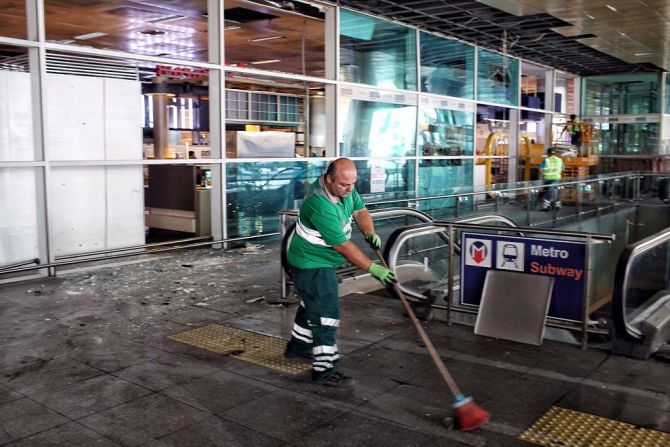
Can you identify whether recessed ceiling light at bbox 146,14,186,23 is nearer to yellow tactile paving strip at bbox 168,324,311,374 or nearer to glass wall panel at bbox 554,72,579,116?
yellow tactile paving strip at bbox 168,324,311,374

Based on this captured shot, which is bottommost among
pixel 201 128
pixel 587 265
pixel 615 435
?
pixel 615 435

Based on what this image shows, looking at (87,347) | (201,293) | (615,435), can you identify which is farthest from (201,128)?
(615,435)

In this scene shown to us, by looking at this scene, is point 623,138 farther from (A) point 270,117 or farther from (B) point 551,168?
(A) point 270,117

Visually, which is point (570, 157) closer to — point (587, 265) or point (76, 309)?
point (587, 265)

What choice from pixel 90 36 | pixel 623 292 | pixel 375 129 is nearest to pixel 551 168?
pixel 375 129

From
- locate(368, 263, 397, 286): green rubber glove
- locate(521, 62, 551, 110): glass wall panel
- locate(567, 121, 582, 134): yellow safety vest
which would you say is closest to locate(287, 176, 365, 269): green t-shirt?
locate(368, 263, 397, 286): green rubber glove

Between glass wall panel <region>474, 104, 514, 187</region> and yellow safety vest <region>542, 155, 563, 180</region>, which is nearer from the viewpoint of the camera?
yellow safety vest <region>542, 155, 563, 180</region>

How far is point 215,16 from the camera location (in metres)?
9.59

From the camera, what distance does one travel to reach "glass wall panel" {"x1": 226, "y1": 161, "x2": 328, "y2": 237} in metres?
10.3

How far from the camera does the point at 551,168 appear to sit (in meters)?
15.5

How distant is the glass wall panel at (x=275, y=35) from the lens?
11.3 metres

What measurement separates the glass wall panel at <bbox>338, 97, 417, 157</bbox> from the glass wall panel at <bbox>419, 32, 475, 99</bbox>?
1052mm

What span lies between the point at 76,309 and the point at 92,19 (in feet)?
28.6

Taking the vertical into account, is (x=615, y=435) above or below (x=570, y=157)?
below
